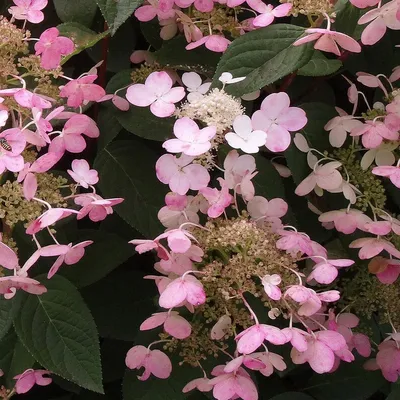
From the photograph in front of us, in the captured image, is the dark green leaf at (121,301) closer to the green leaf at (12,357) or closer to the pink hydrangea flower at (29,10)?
the green leaf at (12,357)

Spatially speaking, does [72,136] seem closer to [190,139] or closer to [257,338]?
[190,139]

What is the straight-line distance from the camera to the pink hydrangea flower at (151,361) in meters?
0.85

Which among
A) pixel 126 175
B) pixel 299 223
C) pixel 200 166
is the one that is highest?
pixel 200 166

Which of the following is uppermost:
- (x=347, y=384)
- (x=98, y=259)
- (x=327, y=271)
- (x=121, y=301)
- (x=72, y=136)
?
(x=72, y=136)

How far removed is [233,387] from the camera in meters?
A: 0.76

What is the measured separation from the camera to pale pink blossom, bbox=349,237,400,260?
2.84ft

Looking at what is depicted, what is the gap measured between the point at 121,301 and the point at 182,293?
0.37 m

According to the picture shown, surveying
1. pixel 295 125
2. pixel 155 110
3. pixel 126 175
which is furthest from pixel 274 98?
pixel 126 175

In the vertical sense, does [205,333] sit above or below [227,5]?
below

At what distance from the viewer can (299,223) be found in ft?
3.50

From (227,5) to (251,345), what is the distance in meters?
0.48

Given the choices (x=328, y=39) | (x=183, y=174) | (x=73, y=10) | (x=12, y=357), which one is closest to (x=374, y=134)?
Answer: (x=328, y=39)

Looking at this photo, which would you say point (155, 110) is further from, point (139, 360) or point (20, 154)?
point (139, 360)

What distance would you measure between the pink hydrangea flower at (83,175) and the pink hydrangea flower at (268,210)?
0.64 ft
